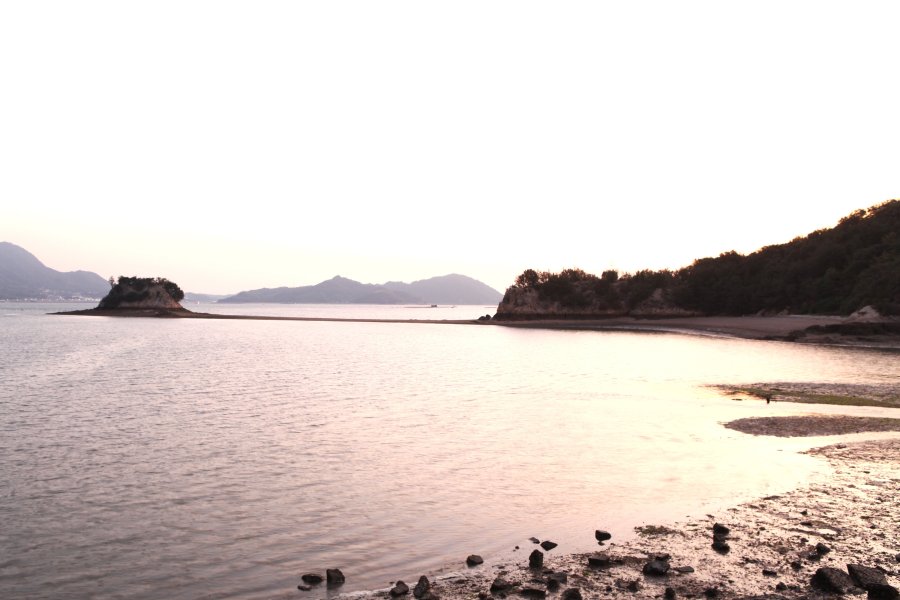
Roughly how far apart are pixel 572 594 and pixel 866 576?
4.99 m

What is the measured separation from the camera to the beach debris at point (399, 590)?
1033cm

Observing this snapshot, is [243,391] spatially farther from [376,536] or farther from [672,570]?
[672,570]

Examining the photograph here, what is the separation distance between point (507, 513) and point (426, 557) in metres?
3.48

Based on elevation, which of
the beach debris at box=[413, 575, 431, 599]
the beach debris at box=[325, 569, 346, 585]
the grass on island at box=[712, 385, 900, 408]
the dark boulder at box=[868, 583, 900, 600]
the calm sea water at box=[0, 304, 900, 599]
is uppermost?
the grass on island at box=[712, 385, 900, 408]

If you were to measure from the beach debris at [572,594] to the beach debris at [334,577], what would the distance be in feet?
13.0

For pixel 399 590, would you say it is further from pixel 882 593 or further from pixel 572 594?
pixel 882 593

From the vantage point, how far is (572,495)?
16.9 metres

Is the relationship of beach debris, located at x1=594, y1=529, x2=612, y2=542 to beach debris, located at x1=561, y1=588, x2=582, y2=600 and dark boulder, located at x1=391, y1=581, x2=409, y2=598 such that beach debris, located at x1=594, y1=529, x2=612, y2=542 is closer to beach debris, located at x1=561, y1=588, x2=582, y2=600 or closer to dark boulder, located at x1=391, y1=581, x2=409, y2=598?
beach debris, located at x1=561, y1=588, x2=582, y2=600

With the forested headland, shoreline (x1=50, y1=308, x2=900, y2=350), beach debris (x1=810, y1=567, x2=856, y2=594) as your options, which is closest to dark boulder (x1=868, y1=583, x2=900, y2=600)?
beach debris (x1=810, y1=567, x2=856, y2=594)

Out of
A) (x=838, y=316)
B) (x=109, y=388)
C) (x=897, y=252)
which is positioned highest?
(x=897, y=252)

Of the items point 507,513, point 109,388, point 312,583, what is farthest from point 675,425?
point 109,388

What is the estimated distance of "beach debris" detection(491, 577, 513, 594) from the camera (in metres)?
10.4

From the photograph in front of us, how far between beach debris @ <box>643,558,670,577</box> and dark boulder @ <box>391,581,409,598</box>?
4379 mm

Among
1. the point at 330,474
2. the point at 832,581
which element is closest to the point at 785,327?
the point at 330,474
